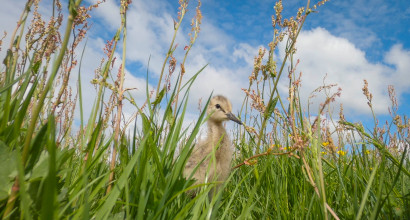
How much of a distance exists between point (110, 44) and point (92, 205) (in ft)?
2.78

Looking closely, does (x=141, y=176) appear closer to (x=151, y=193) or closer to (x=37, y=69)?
(x=151, y=193)

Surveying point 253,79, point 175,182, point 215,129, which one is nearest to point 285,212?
point 175,182

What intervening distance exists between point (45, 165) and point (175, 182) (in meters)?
0.55

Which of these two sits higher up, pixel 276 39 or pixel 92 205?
pixel 276 39

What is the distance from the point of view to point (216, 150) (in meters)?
4.22

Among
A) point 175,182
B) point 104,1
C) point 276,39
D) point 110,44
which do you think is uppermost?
point 276,39

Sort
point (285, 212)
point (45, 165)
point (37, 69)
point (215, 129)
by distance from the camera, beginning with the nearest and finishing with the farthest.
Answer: point (45, 165) → point (37, 69) → point (285, 212) → point (215, 129)

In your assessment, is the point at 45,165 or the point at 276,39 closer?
the point at 45,165

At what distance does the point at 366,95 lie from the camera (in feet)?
11.1

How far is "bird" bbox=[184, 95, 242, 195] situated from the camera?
379 cm

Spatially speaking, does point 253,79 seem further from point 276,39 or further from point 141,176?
point 141,176

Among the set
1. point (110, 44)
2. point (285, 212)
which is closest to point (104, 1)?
point (110, 44)

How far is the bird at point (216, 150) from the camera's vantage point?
3.79 meters

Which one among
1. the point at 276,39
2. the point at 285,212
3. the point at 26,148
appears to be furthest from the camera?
the point at 276,39
